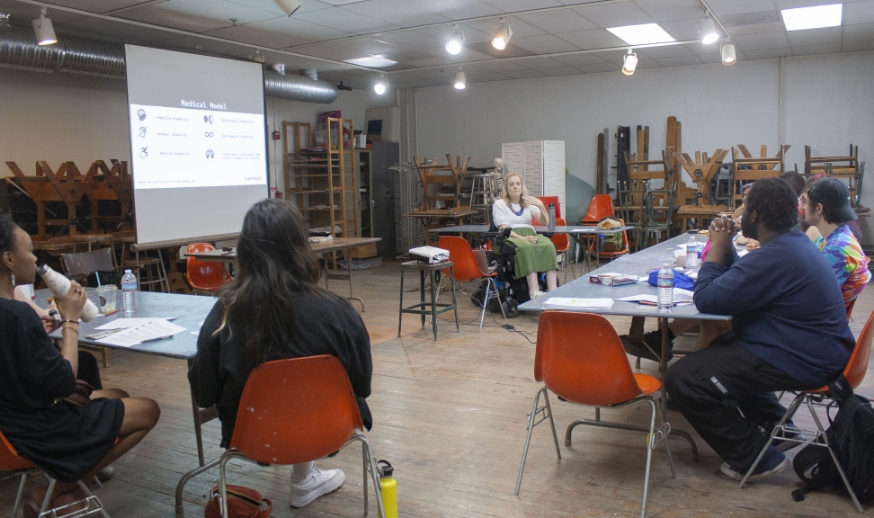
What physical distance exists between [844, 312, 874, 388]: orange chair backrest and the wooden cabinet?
25.0ft

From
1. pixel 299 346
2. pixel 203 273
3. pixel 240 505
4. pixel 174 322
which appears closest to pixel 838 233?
pixel 299 346

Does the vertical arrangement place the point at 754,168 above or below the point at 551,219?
above

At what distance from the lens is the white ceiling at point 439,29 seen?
6258mm

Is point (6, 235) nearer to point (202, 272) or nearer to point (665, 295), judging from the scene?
point (665, 295)

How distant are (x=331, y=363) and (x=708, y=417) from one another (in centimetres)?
161

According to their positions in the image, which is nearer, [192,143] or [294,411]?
[294,411]

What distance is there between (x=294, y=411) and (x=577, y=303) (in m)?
1.43

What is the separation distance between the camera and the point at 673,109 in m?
10.1

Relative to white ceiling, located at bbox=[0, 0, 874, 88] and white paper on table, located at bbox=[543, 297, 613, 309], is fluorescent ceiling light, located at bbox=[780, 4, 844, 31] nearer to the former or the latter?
white ceiling, located at bbox=[0, 0, 874, 88]

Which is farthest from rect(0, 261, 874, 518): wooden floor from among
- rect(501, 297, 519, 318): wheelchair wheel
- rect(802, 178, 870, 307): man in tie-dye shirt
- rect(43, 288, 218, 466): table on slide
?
rect(501, 297, 519, 318): wheelchair wheel

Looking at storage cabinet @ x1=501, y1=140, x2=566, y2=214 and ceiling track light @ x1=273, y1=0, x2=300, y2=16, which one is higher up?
ceiling track light @ x1=273, y1=0, x2=300, y2=16

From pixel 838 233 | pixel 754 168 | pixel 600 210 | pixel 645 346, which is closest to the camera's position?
pixel 838 233

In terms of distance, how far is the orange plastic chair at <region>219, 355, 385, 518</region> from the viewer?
201 cm

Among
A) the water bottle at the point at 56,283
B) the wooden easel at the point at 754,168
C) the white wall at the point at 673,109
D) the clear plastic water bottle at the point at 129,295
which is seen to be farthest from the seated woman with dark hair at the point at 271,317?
Result: the white wall at the point at 673,109
